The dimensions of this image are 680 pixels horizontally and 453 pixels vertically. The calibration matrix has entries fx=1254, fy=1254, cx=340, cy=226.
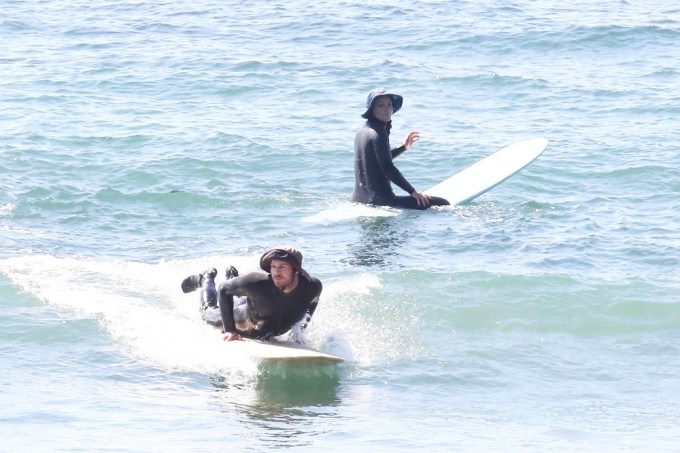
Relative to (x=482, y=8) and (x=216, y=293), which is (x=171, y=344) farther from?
(x=482, y=8)

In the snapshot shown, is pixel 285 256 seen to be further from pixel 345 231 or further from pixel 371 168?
pixel 371 168

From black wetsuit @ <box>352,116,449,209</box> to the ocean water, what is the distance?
333mm

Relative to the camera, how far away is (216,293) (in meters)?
10.3

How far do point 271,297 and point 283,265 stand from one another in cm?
33

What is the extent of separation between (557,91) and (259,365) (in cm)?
1182

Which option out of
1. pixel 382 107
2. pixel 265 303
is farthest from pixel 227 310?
pixel 382 107

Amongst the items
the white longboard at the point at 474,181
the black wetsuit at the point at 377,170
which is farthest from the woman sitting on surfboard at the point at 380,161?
the white longboard at the point at 474,181

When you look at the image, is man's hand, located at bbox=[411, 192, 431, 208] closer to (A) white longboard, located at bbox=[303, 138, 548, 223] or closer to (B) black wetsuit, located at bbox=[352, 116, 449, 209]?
(B) black wetsuit, located at bbox=[352, 116, 449, 209]

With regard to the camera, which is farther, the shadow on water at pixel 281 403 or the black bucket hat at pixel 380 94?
the black bucket hat at pixel 380 94

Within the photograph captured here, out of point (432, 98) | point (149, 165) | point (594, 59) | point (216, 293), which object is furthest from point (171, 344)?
point (594, 59)

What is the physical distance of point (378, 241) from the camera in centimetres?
1287

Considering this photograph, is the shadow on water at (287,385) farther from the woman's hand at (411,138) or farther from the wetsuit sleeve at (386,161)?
the woman's hand at (411,138)

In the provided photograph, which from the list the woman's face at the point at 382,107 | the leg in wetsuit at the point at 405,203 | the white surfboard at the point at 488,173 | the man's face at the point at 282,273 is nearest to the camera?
the man's face at the point at 282,273

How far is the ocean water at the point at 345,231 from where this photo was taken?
8672 mm
